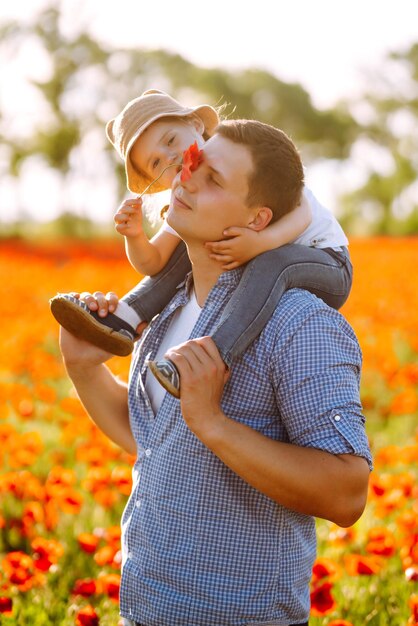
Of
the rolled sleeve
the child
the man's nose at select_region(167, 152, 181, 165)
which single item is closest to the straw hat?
the child

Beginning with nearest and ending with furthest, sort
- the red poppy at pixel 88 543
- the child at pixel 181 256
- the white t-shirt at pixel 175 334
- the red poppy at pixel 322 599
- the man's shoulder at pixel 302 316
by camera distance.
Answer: the man's shoulder at pixel 302 316
the child at pixel 181 256
the white t-shirt at pixel 175 334
the red poppy at pixel 322 599
the red poppy at pixel 88 543

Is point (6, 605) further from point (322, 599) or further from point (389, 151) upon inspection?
point (389, 151)

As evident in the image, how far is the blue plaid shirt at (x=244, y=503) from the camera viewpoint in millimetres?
1996

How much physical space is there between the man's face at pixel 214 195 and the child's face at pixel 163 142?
0.78 metres

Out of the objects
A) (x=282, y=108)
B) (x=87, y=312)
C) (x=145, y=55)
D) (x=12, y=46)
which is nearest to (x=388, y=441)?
(x=87, y=312)

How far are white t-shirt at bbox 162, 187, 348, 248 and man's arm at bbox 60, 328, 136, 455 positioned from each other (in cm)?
69

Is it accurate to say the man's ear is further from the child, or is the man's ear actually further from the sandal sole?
the sandal sole

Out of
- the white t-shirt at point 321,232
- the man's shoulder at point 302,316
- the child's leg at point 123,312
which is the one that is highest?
the white t-shirt at point 321,232

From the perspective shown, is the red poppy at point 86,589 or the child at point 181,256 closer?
the child at point 181,256

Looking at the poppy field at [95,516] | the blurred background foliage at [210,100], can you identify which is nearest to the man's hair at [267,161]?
the poppy field at [95,516]

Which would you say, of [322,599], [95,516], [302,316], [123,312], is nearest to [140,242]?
[123,312]

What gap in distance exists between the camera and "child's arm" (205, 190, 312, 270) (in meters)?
2.16

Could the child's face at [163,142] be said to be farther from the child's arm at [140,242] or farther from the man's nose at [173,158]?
the child's arm at [140,242]

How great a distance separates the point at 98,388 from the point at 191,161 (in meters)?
0.82
